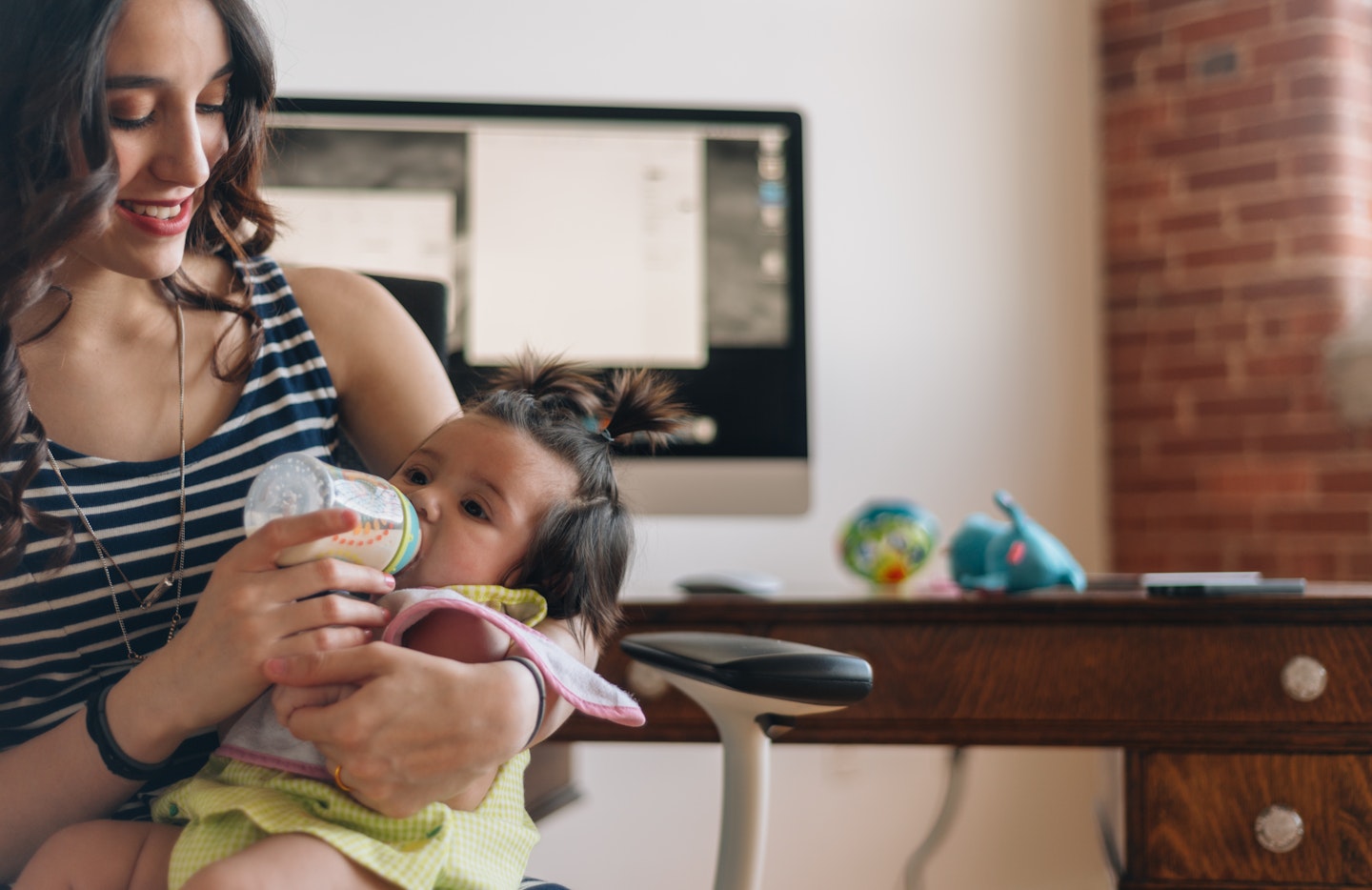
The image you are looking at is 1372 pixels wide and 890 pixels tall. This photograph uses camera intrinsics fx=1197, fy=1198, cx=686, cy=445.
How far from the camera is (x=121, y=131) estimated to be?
85cm

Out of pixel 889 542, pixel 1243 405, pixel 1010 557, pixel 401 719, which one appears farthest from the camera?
pixel 1243 405

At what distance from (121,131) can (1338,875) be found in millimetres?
1373

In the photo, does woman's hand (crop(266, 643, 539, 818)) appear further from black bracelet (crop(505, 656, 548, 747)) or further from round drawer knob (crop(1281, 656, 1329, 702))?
round drawer knob (crop(1281, 656, 1329, 702))

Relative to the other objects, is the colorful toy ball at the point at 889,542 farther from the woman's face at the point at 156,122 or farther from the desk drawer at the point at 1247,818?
the woman's face at the point at 156,122

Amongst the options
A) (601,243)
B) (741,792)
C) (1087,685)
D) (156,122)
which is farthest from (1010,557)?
(156,122)

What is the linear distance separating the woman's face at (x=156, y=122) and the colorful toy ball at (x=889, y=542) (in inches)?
39.9

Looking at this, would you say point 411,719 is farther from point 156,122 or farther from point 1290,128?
point 1290,128

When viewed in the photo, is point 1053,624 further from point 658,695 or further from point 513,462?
point 513,462

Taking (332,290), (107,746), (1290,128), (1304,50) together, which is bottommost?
(107,746)

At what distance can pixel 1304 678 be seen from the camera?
52.0 inches

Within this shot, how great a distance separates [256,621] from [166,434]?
0.92 ft

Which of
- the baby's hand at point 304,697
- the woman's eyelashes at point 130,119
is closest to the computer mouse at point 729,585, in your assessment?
the baby's hand at point 304,697

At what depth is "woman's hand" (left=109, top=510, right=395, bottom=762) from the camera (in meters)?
0.75

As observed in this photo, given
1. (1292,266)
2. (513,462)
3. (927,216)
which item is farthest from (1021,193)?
(513,462)
